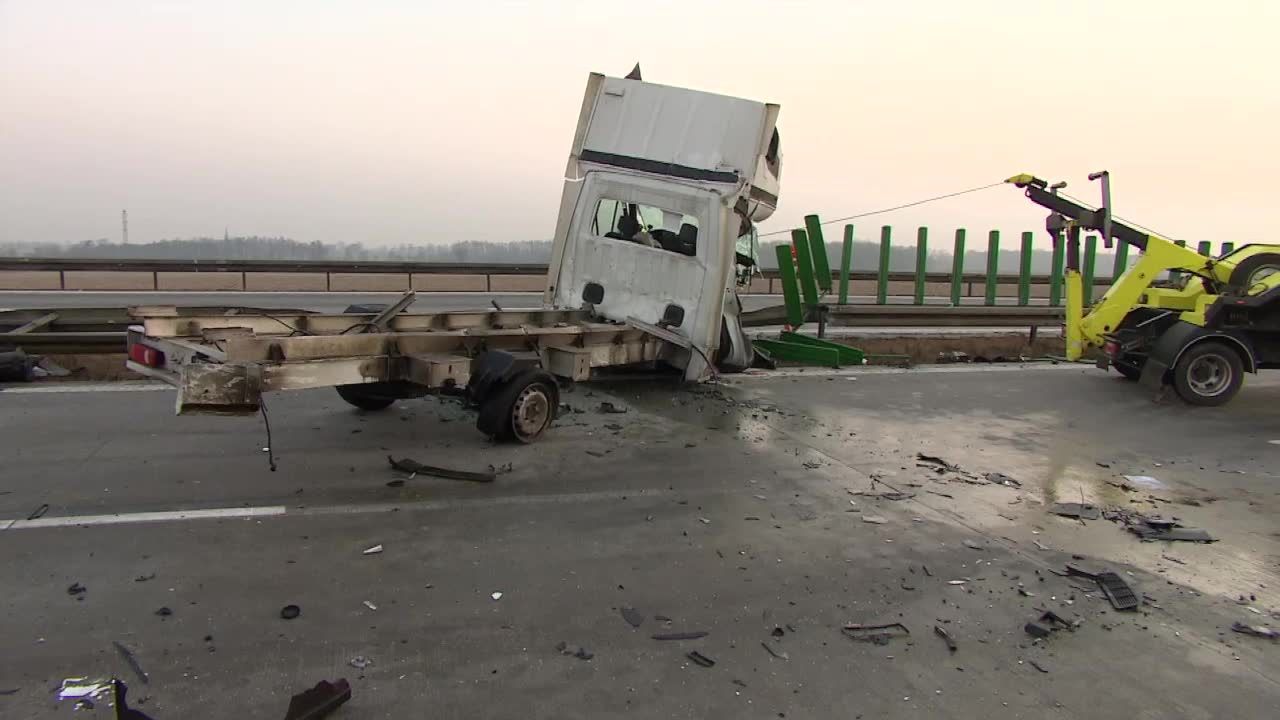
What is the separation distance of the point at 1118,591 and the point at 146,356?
5881mm

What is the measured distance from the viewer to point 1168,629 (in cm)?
368

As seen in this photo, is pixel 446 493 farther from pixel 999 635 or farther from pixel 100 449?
pixel 999 635

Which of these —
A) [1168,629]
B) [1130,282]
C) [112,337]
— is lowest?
[1168,629]

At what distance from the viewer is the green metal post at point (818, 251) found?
11.2 metres

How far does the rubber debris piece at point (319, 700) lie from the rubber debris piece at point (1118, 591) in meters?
3.60

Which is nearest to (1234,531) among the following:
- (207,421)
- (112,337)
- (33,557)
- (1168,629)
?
(1168,629)

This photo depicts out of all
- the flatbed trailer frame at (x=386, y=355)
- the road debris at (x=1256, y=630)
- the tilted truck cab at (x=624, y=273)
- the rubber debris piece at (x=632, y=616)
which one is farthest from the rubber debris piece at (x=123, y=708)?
the road debris at (x=1256, y=630)

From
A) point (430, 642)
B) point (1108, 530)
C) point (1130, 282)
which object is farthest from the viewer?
point (1130, 282)

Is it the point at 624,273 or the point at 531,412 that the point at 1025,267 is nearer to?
the point at 624,273

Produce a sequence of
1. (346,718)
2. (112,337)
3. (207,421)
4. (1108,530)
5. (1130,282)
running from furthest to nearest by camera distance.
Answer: (1130,282) < (112,337) < (207,421) < (1108,530) < (346,718)

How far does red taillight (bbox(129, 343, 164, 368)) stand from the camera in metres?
4.96

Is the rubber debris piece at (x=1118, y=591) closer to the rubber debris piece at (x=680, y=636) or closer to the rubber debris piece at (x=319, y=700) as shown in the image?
the rubber debris piece at (x=680, y=636)

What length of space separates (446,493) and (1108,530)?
4.29 metres

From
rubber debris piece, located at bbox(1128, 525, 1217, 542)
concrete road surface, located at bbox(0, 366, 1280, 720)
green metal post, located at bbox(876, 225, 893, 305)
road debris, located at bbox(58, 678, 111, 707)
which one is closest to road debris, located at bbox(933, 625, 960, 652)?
concrete road surface, located at bbox(0, 366, 1280, 720)
